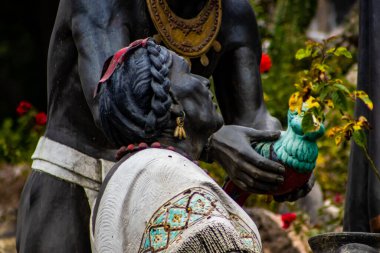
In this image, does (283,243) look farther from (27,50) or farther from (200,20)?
(27,50)

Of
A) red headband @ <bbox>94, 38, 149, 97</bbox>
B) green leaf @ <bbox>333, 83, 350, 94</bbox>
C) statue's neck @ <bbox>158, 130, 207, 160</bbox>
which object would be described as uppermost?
red headband @ <bbox>94, 38, 149, 97</bbox>

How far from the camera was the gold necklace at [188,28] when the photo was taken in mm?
5695

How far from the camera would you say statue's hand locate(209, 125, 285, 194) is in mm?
5340

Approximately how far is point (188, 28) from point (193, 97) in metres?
1.04

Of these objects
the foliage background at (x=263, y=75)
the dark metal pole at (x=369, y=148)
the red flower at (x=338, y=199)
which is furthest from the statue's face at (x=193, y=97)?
the red flower at (x=338, y=199)

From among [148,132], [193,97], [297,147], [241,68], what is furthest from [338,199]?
[148,132]

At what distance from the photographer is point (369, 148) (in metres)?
6.31

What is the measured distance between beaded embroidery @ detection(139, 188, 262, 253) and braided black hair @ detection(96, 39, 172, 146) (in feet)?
1.14

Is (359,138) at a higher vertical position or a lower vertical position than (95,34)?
lower

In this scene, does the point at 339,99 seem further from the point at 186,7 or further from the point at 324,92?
the point at 186,7

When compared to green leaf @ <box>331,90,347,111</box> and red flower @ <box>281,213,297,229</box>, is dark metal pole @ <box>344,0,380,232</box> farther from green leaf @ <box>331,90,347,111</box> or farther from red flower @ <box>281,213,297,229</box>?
red flower @ <box>281,213,297,229</box>

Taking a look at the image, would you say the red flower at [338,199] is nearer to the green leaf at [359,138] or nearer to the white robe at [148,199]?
the green leaf at [359,138]

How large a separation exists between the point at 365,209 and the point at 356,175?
15 centimetres

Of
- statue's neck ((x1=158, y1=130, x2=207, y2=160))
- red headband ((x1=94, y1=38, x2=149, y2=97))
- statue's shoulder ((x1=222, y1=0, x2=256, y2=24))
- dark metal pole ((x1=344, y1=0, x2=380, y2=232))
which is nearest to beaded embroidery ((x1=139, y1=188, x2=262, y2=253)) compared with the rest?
statue's neck ((x1=158, y1=130, x2=207, y2=160))
